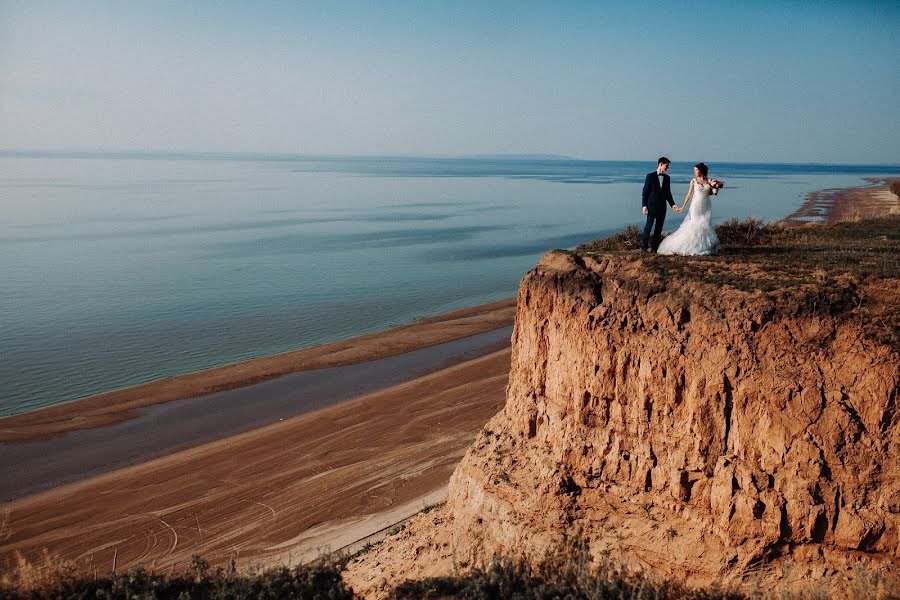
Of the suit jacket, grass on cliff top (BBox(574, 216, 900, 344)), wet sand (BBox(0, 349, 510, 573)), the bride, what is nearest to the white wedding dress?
the bride

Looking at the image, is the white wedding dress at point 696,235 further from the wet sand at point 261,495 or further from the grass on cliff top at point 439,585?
the wet sand at point 261,495

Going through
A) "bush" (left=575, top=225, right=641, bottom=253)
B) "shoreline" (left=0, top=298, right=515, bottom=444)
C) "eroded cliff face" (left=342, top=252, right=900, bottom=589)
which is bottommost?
"shoreline" (left=0, top=298, right=515, bottom=444)

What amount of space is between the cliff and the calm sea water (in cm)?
1766

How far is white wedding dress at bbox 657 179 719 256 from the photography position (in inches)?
423

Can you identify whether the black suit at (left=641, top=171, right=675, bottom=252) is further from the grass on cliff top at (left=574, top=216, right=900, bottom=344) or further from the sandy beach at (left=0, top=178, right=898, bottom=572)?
the sandy beach at (left=0, top=178, right=898, bottom=572)

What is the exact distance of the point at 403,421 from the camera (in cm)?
1880

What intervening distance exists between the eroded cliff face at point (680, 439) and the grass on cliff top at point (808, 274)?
18 centimetres

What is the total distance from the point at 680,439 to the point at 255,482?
11.2m

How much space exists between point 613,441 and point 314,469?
963 cm

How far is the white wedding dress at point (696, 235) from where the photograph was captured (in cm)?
1075

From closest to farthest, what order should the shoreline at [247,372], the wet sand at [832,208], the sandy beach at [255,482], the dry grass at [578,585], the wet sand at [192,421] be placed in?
the dry grass at [578,585], the sandy beach at [255,482], the wet sand at [192,421], the shoreline at [247,372], the wet sand at [832,208]

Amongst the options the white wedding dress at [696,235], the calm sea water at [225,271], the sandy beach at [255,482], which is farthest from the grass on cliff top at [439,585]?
the calm sea water at [225,271]

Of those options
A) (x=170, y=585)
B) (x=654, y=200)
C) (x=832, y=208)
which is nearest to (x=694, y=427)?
(x=654, y=200)

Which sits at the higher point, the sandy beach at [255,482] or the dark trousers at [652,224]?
the dark trousers at [652,224]
